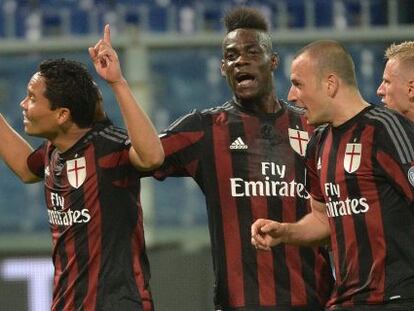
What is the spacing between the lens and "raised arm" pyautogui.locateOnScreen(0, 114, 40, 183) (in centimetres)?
469

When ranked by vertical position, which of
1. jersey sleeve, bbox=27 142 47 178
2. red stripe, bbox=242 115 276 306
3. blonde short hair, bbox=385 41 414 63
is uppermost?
blonde short hair, bbox=385 41 414 63

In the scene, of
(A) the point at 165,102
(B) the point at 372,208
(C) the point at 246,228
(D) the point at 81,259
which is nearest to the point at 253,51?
(C) the point at 246,228

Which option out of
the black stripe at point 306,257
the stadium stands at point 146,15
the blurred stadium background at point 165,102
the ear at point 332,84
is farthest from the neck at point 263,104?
the stadium stands at point 146,15

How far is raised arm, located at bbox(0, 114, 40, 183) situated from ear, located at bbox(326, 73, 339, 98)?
127 cm

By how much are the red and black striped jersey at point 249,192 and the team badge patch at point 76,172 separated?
405 millimetres

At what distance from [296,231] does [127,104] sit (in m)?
0.80

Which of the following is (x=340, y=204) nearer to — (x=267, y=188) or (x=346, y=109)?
(x=346, y=109)

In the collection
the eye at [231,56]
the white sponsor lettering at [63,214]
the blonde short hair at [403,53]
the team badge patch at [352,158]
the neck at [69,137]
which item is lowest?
the white sponsor lettering at [63,214]

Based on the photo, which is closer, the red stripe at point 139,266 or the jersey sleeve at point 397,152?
the jersey sleeve at point 397,152

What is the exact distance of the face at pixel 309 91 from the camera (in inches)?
165

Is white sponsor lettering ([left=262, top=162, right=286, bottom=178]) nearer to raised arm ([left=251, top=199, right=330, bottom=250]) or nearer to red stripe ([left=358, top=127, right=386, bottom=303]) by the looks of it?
raised arm ([left=251, top=199, right=330, bottom=250])

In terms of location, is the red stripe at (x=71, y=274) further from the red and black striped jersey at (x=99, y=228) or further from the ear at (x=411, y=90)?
the ear at (x=411, y=90)

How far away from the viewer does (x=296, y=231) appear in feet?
14.1

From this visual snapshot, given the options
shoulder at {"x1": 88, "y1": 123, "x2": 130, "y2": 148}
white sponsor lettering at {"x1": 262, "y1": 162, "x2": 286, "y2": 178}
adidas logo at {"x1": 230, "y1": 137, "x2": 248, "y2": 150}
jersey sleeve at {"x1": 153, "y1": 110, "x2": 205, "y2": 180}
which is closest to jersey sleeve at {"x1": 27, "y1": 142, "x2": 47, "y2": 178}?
shoulder at {"x1": 88, "y1": 123, "x2": 130, "y2": 148}
